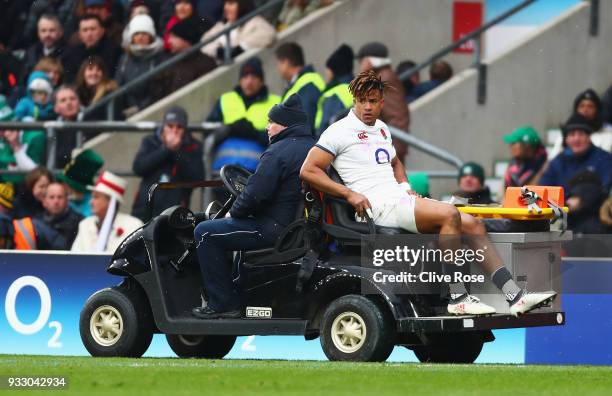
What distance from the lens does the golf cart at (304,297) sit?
1390 cm

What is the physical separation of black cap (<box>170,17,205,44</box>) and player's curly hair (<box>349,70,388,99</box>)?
355 inches

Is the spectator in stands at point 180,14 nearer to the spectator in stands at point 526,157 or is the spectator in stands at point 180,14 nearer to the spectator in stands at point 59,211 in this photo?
the spectator in stands at point 59,211

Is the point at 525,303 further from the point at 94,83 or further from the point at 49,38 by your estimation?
the point at 49,38

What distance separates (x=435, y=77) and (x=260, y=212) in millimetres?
8596

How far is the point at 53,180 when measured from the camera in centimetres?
1964

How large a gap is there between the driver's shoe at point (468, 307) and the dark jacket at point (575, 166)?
504cm

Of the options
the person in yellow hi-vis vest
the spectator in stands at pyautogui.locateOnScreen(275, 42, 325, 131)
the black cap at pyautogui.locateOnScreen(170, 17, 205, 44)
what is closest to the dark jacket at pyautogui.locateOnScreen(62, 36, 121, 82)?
the black cap at pyautogui.locateOnScreen(170, 17, 205, 44)

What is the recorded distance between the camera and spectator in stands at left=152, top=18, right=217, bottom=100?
23016 mm

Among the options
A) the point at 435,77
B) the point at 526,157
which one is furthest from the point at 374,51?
the point at 435,77

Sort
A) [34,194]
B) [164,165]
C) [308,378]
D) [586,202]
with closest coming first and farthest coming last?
[308,378] < [586,202] < [164,165] < [34,194]

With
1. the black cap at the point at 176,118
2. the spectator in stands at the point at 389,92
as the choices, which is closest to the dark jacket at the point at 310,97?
the spectator in stands at the point at 389,92

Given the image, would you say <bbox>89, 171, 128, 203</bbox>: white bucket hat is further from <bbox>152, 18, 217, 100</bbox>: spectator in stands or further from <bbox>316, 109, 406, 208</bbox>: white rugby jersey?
<bbox>316, 109, 406, 208</bbox>: white rugby jersey

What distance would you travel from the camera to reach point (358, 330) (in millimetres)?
13953

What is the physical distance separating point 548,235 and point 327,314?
169 cm
